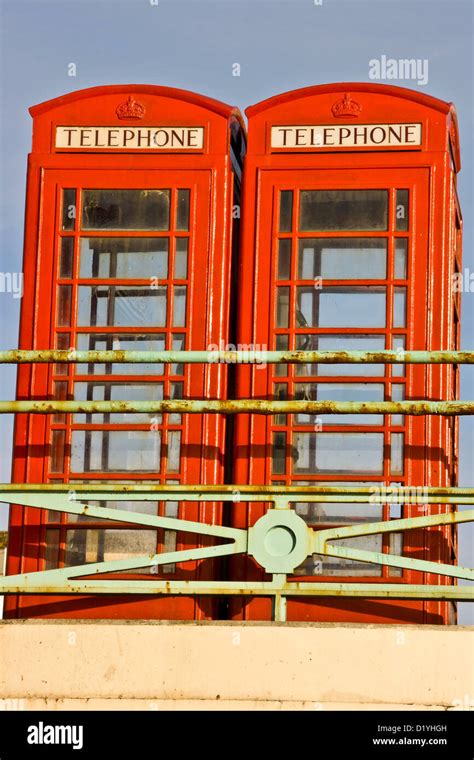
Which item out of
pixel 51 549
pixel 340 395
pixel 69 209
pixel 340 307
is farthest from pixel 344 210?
pixel 51 549

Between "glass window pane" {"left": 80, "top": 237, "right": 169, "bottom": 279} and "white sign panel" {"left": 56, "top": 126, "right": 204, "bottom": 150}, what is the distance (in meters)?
0.58

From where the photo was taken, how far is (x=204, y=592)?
216 inches

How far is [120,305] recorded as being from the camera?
7.07 metres

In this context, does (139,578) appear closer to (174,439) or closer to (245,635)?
(174,439)

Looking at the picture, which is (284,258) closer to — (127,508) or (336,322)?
(336,322)

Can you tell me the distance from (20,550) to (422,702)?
269 cm

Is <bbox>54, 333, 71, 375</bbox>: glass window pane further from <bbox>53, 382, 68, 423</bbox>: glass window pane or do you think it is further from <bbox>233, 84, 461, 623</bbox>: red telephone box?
<bbox>233, 84, 461, 623</bbox>: red telephone box

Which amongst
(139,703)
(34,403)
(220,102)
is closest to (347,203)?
(220,102)

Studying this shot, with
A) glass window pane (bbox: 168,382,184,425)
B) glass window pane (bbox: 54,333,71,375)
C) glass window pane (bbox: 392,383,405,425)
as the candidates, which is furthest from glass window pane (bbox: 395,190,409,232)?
glass window pane (bbox: 54,333,71,375)

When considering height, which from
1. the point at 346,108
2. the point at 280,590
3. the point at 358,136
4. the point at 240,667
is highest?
the point at 346,108

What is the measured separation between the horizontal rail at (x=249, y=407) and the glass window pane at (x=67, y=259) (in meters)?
1.28

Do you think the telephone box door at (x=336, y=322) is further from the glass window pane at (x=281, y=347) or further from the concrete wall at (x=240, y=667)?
the concrete wall at (x=240, y=667)

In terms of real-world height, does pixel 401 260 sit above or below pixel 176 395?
above

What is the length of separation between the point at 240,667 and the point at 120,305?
8.54 ft
